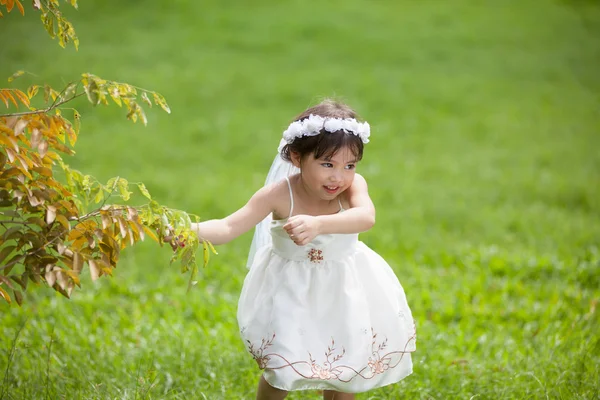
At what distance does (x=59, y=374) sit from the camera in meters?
3.80

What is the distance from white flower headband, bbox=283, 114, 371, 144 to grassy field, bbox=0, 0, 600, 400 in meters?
1.29

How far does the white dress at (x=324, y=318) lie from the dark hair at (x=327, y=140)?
0.78ft

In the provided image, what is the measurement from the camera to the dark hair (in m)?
3.10

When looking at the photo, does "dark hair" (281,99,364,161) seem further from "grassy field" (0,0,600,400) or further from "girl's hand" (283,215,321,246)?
"grassy field" (0,0,600,400)

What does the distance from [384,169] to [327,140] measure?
5.81 m

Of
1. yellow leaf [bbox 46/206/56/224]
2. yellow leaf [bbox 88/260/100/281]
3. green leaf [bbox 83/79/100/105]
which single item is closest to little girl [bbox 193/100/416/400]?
yellow leaf [bbox 88/260/100/281]

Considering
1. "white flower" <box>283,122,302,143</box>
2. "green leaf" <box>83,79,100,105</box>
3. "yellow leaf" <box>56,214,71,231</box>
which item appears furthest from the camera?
"white flower" <box>283,122,302,143</box>

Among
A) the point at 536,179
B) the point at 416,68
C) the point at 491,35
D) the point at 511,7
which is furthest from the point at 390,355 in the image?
the point at 511,7

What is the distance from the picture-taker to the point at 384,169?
8.86m

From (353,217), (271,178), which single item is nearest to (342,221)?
(353,217)

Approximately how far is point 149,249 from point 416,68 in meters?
7.00

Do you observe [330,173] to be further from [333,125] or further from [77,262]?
[77,262]

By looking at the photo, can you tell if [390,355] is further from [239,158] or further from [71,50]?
[71,50]

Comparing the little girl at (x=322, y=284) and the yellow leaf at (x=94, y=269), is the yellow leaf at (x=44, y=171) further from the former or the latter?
the little girl at (x=322, y=284)
